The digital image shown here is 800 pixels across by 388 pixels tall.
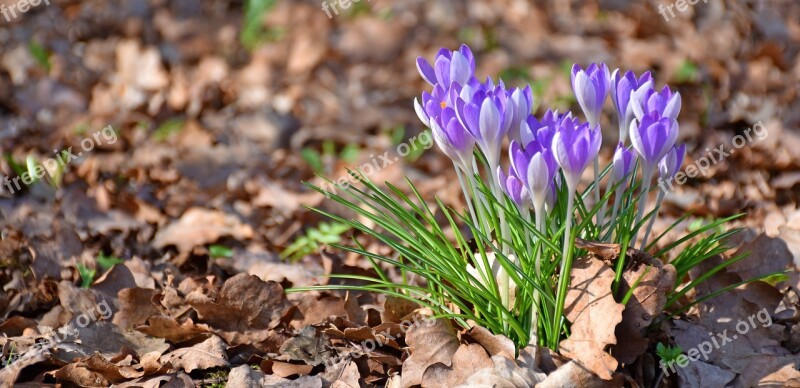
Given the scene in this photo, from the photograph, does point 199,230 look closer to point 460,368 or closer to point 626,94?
point 460,368

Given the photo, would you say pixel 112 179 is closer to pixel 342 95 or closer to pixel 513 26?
pixel 342 95

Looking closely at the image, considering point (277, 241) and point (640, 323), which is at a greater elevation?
point (277, 241)

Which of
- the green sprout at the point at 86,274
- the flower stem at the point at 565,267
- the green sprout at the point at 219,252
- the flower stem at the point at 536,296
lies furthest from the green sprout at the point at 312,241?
the flower stem at the point at 565,267

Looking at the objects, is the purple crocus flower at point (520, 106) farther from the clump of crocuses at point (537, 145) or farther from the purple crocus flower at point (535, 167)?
the purple crocus flower at point (535, 167)

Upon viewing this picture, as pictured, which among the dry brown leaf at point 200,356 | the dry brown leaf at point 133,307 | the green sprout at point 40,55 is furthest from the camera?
the green sprout at point 40,55

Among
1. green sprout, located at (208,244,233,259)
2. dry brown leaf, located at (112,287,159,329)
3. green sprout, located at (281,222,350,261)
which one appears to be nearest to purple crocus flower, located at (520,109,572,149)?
dry brown leaf, located at (112,287,159,329)

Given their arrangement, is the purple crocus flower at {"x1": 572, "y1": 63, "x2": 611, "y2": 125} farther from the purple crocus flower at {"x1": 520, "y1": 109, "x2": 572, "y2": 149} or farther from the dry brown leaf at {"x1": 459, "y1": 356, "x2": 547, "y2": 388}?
the dry brown leaf at {"x1": 459, "y1": 356, "x2": 547, "y2": 388}

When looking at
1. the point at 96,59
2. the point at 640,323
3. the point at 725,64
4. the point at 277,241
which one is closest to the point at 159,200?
the point at 277,241
